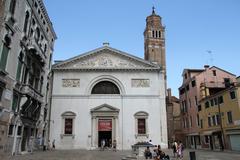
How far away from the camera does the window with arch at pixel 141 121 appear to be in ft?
93.7

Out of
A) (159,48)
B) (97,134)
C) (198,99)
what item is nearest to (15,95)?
(97,134)

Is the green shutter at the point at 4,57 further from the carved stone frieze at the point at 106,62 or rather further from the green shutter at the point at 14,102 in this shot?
the carved stone frieze at the point at 106,62

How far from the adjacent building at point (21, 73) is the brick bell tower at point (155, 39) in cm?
2796

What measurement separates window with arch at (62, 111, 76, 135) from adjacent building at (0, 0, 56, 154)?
2995mm

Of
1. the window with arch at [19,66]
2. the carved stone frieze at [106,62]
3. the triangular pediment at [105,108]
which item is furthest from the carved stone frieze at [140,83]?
the window with arch at [19,66]

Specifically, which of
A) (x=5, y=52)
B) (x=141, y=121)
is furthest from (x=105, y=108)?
(x=5, y=52)

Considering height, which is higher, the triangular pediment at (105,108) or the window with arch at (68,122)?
the triangular pediment at (105,108)

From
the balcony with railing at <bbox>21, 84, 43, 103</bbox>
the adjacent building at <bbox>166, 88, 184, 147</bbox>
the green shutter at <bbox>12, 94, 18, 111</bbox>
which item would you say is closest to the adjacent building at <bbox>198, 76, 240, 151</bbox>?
the adjacent building at <bbox>166, 88, 184, 147</bbox>

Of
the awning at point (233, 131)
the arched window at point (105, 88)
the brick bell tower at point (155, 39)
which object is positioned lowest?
the awning at point (233, 131)

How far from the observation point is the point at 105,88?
30062 millimetres

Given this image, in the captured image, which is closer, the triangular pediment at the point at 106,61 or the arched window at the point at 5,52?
the arched window at the point at 5,52

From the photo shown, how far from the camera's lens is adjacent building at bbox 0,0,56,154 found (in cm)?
1515

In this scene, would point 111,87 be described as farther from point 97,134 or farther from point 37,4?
point 37,4

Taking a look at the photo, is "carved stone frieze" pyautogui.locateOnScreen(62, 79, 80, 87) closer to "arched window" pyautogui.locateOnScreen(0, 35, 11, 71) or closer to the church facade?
the church facade
